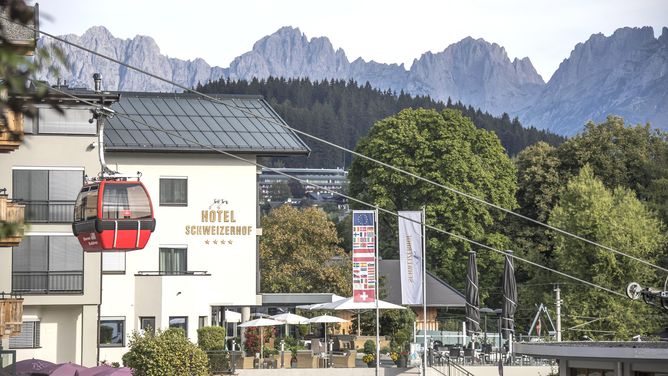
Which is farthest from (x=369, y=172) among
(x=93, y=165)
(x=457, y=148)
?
(x=93, y=165)

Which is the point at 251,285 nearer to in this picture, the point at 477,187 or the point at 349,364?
the point at 349,364

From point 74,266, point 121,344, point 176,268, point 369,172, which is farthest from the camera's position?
point 369,172

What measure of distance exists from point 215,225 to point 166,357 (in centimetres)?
1590

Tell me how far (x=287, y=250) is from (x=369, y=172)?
7234 millimetres

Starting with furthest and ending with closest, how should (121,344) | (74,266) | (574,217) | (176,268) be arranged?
(574,217)
(176,268)
(121,344)
(74,266)

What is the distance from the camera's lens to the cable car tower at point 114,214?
3044cm

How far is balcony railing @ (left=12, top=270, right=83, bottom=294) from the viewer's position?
42938mm

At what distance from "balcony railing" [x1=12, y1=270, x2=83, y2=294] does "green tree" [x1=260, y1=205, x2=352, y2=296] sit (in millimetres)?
31584

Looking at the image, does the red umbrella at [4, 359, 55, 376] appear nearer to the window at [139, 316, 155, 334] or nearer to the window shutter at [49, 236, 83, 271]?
→ the window shutter at [49, 236, 83, 271]

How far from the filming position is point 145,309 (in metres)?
48.4

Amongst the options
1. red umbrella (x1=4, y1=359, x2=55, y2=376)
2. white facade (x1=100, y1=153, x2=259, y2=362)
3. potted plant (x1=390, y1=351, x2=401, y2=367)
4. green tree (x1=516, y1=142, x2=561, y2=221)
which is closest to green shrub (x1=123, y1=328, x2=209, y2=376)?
red umbrella (x1=4, y1=359, x2=55, y2=376)

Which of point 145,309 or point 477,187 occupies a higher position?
point 477,187

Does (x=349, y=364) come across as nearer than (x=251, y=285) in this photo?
Yes

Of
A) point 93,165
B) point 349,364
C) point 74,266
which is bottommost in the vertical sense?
point 349,364
